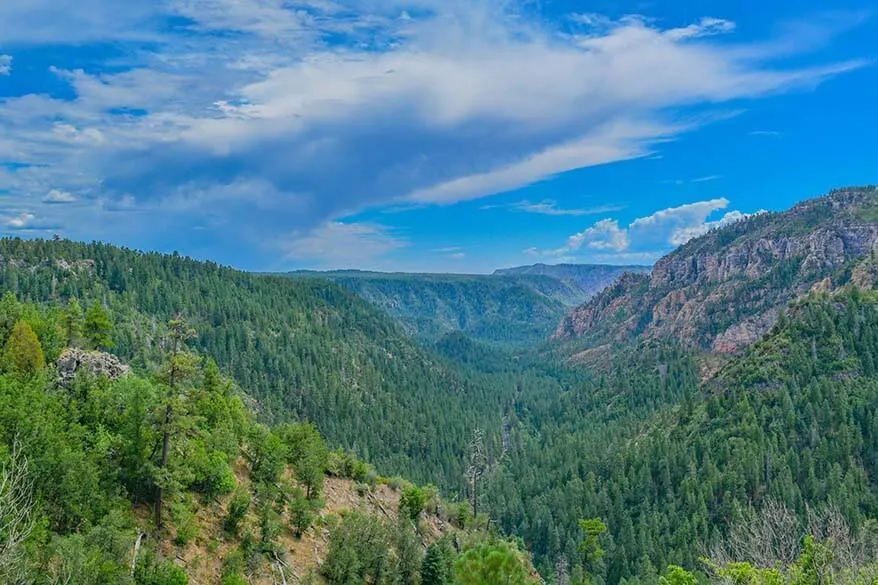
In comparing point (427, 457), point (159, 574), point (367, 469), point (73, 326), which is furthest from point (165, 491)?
point (427, 457)

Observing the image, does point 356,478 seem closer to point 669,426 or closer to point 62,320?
point 62,320

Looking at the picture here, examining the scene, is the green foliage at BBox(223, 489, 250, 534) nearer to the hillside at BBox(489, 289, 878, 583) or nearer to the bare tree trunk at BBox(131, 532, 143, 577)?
the bare tree trunk at BBox(131, 532, 143, 577)

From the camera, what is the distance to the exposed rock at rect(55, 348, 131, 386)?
48.0 m

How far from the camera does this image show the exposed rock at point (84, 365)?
48.0 meters

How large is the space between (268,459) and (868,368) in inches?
6259

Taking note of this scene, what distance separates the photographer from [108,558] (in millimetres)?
30500

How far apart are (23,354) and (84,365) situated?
453 centimetres

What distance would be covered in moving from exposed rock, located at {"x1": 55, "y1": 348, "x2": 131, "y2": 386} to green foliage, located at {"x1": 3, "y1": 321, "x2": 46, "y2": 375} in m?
1.75

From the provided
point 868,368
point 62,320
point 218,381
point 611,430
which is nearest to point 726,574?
point 218,381

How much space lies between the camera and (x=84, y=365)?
49.1m

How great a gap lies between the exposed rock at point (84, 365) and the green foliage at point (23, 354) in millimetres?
1750

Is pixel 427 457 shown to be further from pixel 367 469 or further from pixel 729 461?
pixel 367 469

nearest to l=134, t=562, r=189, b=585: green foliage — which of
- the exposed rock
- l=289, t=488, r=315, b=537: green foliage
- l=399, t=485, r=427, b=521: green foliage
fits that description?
l=289, t=488, r=315, b=537: green foliage

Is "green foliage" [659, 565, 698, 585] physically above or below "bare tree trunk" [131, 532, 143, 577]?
below
